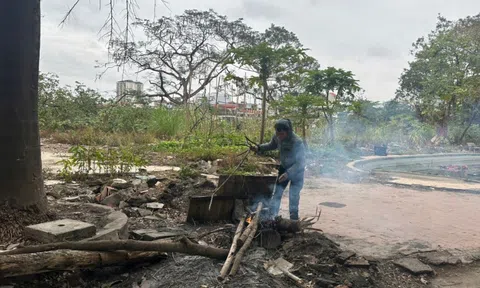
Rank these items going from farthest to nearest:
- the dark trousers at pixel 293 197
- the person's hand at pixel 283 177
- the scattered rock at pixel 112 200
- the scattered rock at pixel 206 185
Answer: the scattered rock at pixel 206 185 < the scattered rock at pixel 112 200 < the dark trousers at pixel 293 197 < the person's hand at pixel 283 177

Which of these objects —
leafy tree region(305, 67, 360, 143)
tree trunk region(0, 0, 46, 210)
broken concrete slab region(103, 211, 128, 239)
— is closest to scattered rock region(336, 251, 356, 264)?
broken concrete slab region(103, 211, 128, 239)

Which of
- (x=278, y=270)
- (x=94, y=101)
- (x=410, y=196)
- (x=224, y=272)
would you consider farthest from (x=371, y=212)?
(x=94, y=101)

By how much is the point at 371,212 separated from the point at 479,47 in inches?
721

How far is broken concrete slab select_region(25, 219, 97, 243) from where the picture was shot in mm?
2987

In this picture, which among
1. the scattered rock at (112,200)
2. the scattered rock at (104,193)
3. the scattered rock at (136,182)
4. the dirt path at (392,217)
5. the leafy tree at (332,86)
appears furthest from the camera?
the leafy tree at (332,86)

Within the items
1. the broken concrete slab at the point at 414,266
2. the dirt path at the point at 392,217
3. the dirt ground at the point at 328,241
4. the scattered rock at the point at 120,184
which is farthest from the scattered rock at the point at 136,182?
the broken concrete slab at the point at 414,266

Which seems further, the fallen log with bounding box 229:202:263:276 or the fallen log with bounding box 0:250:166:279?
the fallen log with bounding box 229:202:263:276

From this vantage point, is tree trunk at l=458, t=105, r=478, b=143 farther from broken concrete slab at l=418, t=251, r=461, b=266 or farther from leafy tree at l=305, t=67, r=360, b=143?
broken concrete slab at l=418, t=251, r=461, b=266

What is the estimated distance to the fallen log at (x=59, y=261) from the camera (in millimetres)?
2461

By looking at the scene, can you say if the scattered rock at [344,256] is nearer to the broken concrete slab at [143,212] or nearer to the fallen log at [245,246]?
the fallen log at [245,246]

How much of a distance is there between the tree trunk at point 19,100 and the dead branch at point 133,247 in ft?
2.79

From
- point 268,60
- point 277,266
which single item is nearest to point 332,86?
point 268,60

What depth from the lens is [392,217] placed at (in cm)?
576

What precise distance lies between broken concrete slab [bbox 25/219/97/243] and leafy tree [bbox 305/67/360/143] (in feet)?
31.9
